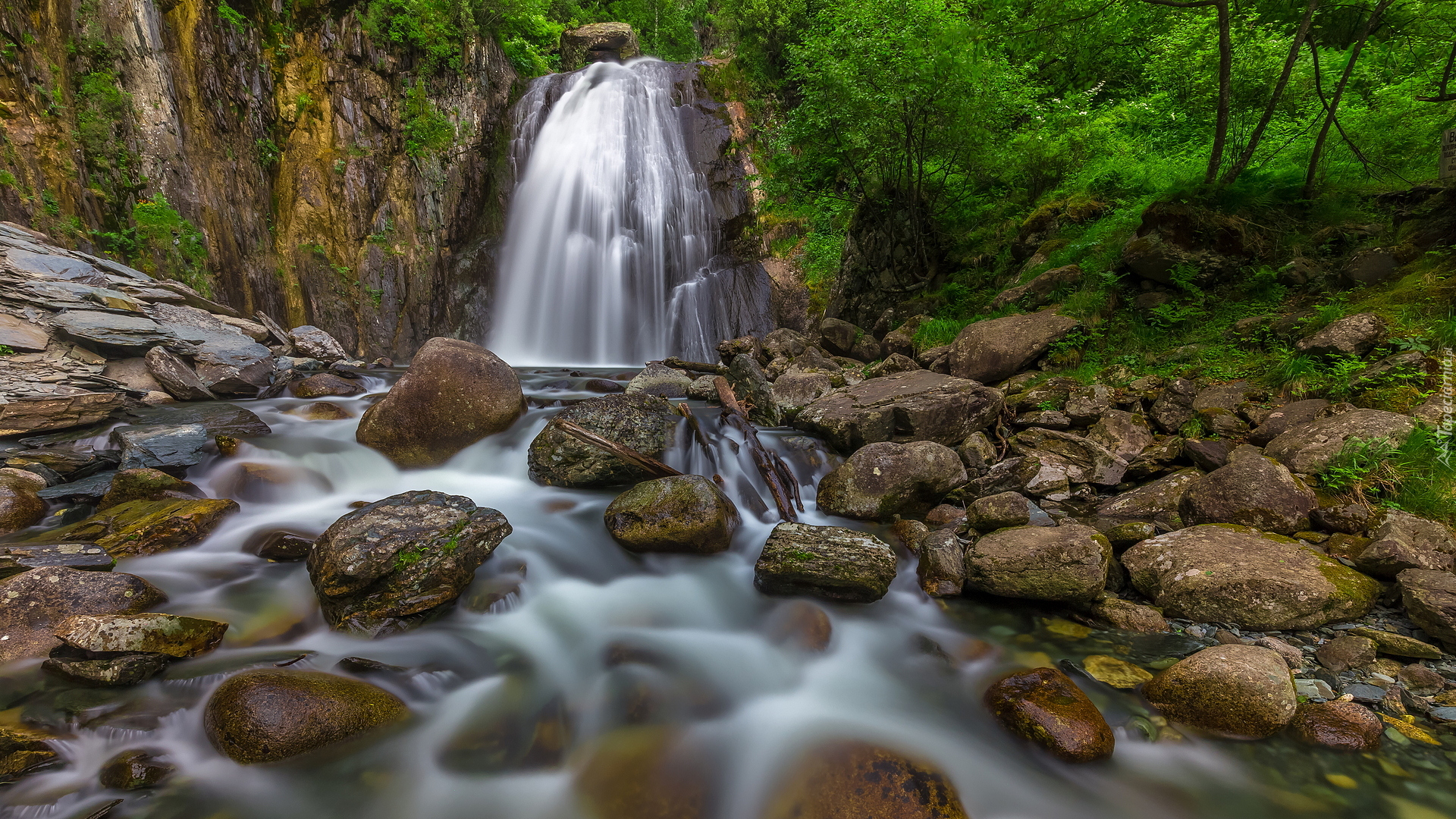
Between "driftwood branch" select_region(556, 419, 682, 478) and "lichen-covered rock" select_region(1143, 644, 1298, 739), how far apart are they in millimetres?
3933

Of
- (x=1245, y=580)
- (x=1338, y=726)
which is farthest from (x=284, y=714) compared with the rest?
(x=1245, y=580)

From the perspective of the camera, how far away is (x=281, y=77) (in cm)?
1384

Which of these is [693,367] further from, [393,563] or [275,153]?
[275,153]

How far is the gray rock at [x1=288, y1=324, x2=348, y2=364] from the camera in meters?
10.5

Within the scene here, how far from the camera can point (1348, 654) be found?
9.36 ft

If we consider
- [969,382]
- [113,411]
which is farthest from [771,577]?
[113,411]

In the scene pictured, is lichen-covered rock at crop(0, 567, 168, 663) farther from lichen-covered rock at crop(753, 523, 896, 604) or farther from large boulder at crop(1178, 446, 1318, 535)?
large boulder at crop(1178, 446, 1318, 535)

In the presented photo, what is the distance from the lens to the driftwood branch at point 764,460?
5.31 metres

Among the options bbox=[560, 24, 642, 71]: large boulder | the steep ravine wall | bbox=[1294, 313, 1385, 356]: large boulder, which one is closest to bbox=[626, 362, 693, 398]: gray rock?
bbox=[1294, 313, 1385, 356]: large boulder

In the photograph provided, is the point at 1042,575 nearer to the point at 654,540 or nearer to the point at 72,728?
the point at 654,540

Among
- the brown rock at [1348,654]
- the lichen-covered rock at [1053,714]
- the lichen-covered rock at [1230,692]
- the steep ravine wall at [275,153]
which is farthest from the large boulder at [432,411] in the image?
the steep ravine wall at [275,153]

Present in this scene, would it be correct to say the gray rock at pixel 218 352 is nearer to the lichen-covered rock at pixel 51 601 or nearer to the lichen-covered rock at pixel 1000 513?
the lichen-covered rock at pixel 51 601

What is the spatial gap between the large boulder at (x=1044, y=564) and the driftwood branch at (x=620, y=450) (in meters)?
2.88

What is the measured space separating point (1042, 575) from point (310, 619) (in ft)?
15.8
